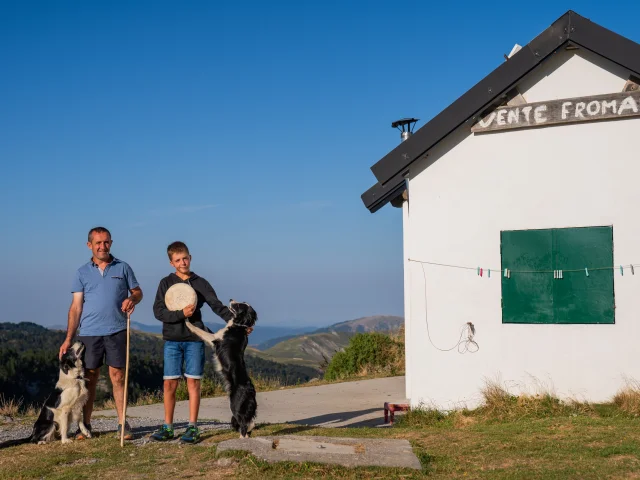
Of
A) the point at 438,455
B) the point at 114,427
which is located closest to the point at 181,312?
the point at 114,427

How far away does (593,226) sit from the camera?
959 centimetres

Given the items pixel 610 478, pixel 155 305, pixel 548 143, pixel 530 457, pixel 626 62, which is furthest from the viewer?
pixel 548 143

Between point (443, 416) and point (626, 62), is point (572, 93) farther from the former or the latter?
point (443, 416)

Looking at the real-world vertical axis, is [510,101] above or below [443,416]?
above

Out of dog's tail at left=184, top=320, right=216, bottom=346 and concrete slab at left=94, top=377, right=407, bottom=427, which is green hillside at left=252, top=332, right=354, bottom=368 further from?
dog's tail at left=184, top=320, right=216, bottom=346

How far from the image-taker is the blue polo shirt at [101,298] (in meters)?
8.52

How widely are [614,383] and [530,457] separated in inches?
116

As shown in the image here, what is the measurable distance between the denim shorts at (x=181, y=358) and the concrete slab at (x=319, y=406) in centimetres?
300

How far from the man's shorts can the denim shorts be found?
0.71m

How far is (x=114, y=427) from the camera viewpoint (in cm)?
989

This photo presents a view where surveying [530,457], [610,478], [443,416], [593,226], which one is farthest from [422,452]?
[593,226]

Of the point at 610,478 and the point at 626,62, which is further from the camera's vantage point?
the point at 626,62

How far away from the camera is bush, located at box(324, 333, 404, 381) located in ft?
60.9

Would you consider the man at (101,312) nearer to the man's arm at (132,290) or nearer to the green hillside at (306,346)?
the man's arm at (132,290)
